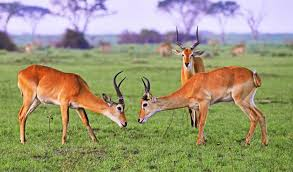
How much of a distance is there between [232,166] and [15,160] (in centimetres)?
298

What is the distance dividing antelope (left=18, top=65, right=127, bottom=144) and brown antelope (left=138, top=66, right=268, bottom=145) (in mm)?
532

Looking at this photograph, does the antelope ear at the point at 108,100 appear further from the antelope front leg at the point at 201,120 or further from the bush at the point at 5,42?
the bush at the point at 5,42

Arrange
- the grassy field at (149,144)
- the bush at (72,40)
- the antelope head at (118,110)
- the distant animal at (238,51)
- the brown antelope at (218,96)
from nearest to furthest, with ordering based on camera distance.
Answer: the grassy field at (149,144), the antelope head at (118,110), the brown antelope at (218,96), the distant animal at (238,51), the bush at (72,40)

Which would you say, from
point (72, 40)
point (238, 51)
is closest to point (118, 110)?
point (238, 51)

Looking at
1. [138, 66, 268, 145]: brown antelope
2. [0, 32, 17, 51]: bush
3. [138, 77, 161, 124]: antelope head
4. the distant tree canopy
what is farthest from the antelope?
the distant tree canopy

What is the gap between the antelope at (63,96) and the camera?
914 centimetres

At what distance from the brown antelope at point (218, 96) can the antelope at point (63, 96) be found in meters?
0.53

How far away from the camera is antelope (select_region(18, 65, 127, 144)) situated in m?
9.14

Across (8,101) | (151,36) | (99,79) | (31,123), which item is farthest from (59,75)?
(151,36)

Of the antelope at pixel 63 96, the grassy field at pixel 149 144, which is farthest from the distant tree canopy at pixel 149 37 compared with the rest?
the antelope at pixel 63 96

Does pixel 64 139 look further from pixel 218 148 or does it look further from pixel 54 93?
pixel 218 148

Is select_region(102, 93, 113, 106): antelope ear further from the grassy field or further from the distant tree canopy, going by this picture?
the distant tree canopy

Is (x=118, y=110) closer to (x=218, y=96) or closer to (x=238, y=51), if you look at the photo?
(x=218, y=96)

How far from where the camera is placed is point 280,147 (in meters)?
8.99
